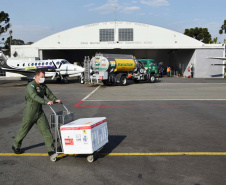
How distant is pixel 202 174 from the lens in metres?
5.14

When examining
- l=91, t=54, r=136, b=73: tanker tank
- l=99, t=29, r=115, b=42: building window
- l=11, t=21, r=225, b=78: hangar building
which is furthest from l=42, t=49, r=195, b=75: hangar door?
l=91, t=54, r=136, b=73: tanker tank

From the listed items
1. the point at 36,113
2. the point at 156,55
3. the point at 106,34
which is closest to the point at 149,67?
the point at 106,34

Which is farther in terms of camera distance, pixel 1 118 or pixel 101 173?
pixel 1 118

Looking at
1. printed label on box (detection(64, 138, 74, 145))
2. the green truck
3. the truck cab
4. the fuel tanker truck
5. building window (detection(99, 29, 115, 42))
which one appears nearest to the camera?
printed label on box (detection(64, 138, 74, 145))

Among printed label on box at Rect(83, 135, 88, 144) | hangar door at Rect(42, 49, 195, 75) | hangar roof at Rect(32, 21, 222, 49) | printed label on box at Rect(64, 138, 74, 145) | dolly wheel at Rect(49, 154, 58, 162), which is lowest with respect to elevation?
dolly wheel at Rect(49, 154, 58, 162)

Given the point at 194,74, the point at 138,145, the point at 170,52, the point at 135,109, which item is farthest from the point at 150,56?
the point at 138,145

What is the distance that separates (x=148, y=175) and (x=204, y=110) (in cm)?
840

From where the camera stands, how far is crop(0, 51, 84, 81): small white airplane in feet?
98.3

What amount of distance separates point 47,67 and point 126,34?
19.2m

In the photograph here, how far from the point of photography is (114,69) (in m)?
26.7

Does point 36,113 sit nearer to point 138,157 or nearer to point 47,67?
point 138,157

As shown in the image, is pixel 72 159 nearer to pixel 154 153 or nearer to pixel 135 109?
pixel 154 153

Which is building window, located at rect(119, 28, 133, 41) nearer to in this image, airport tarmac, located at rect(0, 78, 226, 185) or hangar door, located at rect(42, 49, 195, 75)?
hangar door, located at rect(42, 49, 195, 75)

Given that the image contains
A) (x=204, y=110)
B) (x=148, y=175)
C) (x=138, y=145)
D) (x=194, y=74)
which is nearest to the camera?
(x=148, y=175)
